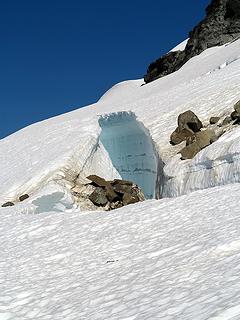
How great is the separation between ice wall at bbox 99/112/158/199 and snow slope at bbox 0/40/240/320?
65.6 inches

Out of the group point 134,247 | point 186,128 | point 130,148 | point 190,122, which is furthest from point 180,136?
point 134,247

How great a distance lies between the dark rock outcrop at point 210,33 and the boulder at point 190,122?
31.6 metres

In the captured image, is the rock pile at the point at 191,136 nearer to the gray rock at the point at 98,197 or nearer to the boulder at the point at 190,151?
the boulder at the point at 190,151

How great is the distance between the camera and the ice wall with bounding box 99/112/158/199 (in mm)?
18953

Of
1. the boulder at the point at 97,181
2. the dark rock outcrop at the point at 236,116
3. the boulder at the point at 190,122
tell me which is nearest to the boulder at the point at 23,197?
the boulder at the point at 97,181

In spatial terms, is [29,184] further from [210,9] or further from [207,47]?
[210,9]

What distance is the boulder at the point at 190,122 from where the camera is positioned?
16453 millimetres

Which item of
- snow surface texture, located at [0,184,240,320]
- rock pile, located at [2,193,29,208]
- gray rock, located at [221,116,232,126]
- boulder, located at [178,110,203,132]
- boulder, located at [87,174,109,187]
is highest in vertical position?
boulder, located at [178,110,203,132]

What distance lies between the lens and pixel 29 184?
17.7 metres

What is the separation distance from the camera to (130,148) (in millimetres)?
21531

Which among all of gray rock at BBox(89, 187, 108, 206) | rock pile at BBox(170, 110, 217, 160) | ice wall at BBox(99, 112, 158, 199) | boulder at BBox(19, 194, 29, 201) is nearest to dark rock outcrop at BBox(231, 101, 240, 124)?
rock pile at BBox(170, 110, 217, 160)

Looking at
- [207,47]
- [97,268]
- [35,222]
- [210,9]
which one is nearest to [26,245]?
[35,222]

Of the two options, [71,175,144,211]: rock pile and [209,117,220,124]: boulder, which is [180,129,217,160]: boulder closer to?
[209,117,220,124]: boulder

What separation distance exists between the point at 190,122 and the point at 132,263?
10.8 meters
